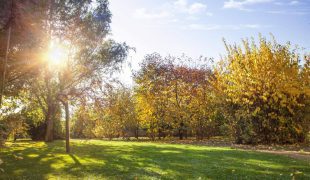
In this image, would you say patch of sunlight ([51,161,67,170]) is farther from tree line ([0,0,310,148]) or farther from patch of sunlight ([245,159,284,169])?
patch of sunlight ([245,159,284,169])

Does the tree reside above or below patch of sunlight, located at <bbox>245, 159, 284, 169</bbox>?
above

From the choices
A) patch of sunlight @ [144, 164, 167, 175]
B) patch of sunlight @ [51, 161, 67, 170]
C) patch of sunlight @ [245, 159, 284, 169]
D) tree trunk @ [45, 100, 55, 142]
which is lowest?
patch of sunlight @ [245, 159, 284, 169]

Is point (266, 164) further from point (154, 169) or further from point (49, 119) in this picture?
point (49, 119)

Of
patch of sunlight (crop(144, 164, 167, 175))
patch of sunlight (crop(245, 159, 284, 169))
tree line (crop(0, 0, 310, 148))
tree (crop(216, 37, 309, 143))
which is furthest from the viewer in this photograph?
tree (crop(216, 37, 309, 143))

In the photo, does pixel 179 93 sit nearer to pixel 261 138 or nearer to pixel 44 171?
pixel 261 138

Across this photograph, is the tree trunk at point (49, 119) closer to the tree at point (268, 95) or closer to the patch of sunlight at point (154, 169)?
the tree at point (268, 95)

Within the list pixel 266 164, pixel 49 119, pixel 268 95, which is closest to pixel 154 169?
pixel 266 164

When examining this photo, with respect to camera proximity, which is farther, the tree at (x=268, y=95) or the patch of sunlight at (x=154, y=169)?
the tree at (x=268, y=95)

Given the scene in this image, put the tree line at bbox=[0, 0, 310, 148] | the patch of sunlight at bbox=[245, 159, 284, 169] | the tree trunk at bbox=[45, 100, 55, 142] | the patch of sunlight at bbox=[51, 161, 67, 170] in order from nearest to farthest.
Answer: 1. the patch of sunlight at bbox=[245, 159, 284, 169]
2. the patch of sunlight at bbox=[51, 161, 67, 170]
3. the tree line at bbox=[0, 0, 310, 148]
4. the tree trunk at bbox=[45, 100, 55, 142]

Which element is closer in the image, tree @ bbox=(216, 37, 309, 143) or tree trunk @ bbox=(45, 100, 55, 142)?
tree @ bbox=(216, 37, 309, 143)

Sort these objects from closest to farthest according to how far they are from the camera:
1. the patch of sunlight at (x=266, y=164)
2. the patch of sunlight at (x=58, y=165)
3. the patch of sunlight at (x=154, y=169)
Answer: the patch of sunlight at (x=154, y=169)
the patch of sunlight at (x=266, y=164)
the patch of sunlight at (x=58, y=165)

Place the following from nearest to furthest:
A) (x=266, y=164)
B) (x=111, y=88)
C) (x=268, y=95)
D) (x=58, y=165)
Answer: (x=266, y=164)
(x=58, y=165)
(x=111, y=88)
(x=268, y=95)

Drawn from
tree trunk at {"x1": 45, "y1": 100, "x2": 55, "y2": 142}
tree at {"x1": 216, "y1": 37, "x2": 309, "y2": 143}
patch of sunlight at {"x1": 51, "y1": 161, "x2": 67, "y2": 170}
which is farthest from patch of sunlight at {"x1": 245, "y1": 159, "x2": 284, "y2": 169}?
tree trunk at {"x1": 45, "y1": 100, "x2": 55, "y2": 142}

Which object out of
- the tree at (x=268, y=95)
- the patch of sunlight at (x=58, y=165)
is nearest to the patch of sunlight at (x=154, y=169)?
the patch of sunlight at (x=58, y=165)
